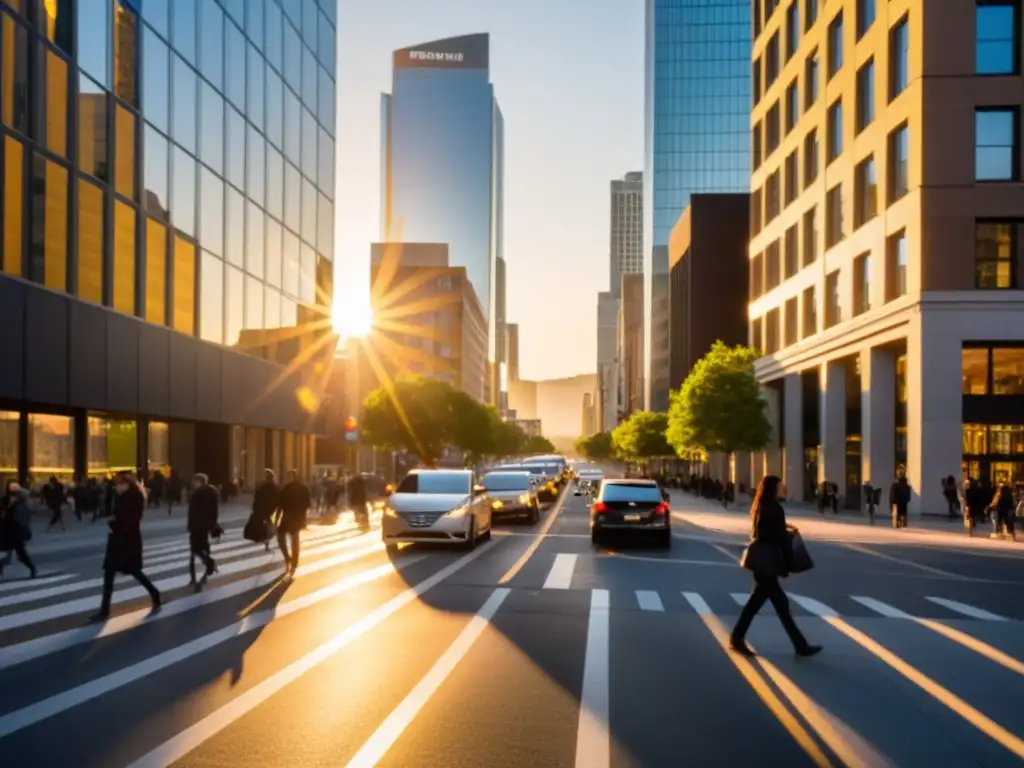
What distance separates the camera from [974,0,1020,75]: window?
39375mm

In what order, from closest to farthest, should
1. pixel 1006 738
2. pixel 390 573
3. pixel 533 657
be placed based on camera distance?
pixel 1006 738 < pixel 533 657 < pixel 390 573

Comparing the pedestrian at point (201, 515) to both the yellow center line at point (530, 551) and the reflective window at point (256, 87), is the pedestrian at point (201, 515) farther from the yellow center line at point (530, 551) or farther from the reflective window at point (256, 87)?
the reflective window at point (256, 87)

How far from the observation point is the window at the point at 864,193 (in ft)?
149

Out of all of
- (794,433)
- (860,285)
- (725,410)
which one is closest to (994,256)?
(860,285)

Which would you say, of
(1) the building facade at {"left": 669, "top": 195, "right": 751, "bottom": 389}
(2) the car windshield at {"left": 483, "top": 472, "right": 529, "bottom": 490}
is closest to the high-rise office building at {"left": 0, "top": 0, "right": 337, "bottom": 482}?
(2) the car windshield at {"left": 483, "top": 472, "right": 529, "bottom": 490}

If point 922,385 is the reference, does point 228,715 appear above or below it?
below

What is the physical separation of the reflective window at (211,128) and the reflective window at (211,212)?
0.62m

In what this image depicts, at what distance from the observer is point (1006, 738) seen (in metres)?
7.78

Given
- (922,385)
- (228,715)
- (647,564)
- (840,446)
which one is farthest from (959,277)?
(228,715)

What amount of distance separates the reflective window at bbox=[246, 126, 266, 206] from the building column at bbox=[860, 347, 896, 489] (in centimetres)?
2774

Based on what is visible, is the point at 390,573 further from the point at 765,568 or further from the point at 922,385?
the point at 922,385

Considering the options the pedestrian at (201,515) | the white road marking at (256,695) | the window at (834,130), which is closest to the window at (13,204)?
the pedestrian at (201,515)

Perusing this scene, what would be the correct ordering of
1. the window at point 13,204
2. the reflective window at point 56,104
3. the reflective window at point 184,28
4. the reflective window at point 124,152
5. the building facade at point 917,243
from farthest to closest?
1. the reflective window at point 184,28
2. the building facade at point 917,243
3. the reflective window at point 124,152
4. the reflective window at point 56,104
5. the window at point 13,204

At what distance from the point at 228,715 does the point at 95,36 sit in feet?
112
